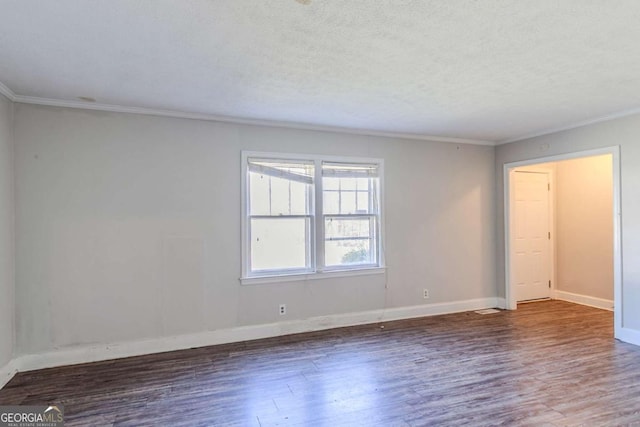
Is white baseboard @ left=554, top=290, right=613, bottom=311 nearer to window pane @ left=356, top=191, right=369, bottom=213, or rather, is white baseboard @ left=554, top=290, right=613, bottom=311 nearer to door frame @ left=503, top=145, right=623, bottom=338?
door frame @ left=503, top=145, right=623, bottom=338

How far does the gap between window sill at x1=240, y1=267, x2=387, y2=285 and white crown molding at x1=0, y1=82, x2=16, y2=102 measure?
276 cm

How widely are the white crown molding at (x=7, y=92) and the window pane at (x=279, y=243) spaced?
2.51 meters

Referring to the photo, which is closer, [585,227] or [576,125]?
[576,125]

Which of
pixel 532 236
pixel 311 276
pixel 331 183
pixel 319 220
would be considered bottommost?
pixel 311 276

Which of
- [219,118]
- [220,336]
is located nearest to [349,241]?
[220,336]

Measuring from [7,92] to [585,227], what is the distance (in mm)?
7614

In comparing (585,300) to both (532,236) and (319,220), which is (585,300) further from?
(319,220)

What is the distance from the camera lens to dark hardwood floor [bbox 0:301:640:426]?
259 cm

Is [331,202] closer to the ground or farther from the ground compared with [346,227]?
farther from the ground

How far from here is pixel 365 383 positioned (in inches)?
122

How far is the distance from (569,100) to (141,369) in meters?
4.89

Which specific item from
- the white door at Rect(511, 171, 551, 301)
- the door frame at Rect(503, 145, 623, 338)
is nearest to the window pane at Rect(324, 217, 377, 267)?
the door frame at Rect(503, 145, 623, 338)

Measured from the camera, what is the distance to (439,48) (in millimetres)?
2465

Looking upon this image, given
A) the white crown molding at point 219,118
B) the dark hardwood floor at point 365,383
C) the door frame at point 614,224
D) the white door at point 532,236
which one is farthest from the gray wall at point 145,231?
the white door at point 532,236
